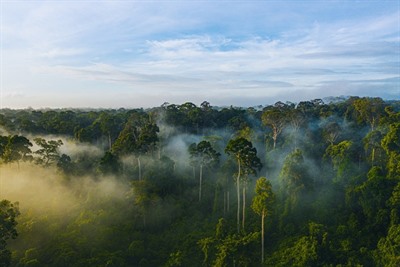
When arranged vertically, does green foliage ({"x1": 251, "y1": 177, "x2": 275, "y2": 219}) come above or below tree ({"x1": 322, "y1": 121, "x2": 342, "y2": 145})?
below

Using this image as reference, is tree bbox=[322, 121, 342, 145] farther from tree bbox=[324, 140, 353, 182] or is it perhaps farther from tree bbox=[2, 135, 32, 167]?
tree bbox=[2, 135, 32, 167]

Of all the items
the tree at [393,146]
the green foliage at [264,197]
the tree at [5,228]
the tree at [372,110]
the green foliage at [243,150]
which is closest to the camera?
the tree at [5,228]

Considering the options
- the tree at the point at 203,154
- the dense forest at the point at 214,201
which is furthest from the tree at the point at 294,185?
the tree at the point at 203,154

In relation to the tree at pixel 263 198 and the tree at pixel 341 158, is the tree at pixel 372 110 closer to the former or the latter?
the tree at pixel 341 158

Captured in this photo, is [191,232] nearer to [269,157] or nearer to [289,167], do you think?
[289,167]

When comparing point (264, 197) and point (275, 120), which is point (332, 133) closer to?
point (275, 120)

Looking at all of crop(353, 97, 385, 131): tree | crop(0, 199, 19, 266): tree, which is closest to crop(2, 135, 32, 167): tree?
crop(0, 199, 19, 266): tree

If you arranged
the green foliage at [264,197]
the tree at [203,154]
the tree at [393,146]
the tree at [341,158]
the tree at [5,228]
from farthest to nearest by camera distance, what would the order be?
the tree at [203,154] → the tree at [341,158] → the tree at [393,146] → the green foliage at [264,197] → the tree at [5,228]

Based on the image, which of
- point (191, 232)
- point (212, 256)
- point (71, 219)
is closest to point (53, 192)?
point (71, 219)

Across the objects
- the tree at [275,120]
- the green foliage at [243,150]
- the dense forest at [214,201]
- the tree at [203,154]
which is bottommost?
the dense forest at [214,201]
